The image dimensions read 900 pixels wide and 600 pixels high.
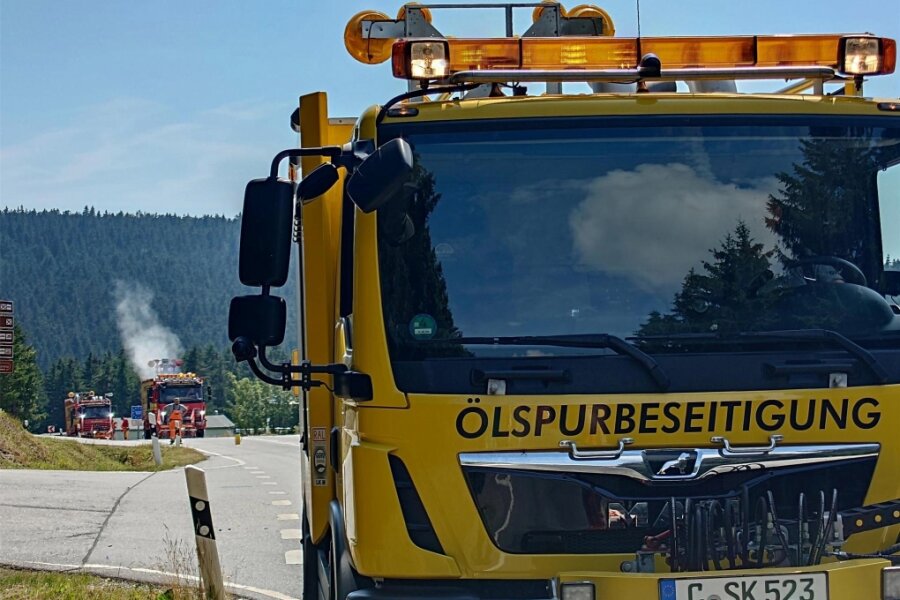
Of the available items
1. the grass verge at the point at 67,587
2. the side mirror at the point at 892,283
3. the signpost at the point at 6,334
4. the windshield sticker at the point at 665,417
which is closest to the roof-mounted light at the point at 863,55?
the side mirror at the point at 892,283

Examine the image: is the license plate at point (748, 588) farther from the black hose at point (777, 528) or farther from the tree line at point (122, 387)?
the tree line at point (122, 387)

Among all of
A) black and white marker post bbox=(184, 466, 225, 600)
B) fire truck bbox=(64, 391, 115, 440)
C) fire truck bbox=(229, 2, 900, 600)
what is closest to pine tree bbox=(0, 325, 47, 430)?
fire truck bbox=(64, 391, 115, 440)

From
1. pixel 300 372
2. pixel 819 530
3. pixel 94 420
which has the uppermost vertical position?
pixel 300 372

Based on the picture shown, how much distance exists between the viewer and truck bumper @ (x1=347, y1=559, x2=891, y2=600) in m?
3.85

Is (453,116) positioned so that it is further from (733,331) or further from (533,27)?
(533,27)

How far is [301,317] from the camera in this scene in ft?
18.8

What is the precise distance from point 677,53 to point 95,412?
Result: 66.0m

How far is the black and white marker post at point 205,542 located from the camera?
7336mm

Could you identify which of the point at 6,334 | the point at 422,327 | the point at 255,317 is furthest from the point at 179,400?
the point at 422,327

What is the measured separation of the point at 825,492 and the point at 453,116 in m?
1.93

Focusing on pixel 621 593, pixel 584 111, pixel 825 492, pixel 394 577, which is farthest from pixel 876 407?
pixel 394 577

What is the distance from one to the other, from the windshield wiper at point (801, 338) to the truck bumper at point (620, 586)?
0.70 meters

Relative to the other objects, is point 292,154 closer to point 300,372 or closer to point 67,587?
point 300,372

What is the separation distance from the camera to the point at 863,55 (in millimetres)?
4727
